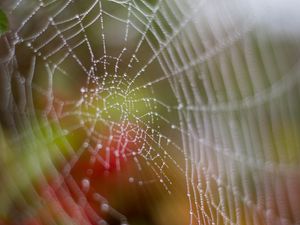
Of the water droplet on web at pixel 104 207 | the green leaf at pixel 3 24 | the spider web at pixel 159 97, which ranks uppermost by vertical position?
the green leaf at pixel 3 24

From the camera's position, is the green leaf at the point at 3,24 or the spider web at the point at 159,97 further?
the spider web at the point at 159,97

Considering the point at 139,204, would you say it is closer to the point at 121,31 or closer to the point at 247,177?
the point at 247,177

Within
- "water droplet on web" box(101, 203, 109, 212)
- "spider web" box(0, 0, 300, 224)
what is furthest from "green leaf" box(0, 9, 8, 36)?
"water droplet on web" box(101, 203, 109, 212)

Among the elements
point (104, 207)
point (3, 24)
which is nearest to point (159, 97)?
point (104, 207)

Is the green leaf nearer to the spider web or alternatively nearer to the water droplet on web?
the spider web

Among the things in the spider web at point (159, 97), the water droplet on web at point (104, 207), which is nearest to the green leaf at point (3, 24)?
the spider web at point (159, 97)

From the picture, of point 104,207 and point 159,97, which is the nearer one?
point 104,207

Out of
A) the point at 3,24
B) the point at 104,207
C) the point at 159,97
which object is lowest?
the point at 104,207

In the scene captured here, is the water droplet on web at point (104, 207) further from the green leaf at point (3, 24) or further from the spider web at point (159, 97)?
the green leaf at point (3, 24)

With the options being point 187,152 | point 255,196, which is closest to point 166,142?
point 187,152

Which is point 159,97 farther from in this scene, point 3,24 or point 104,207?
point 3,24
